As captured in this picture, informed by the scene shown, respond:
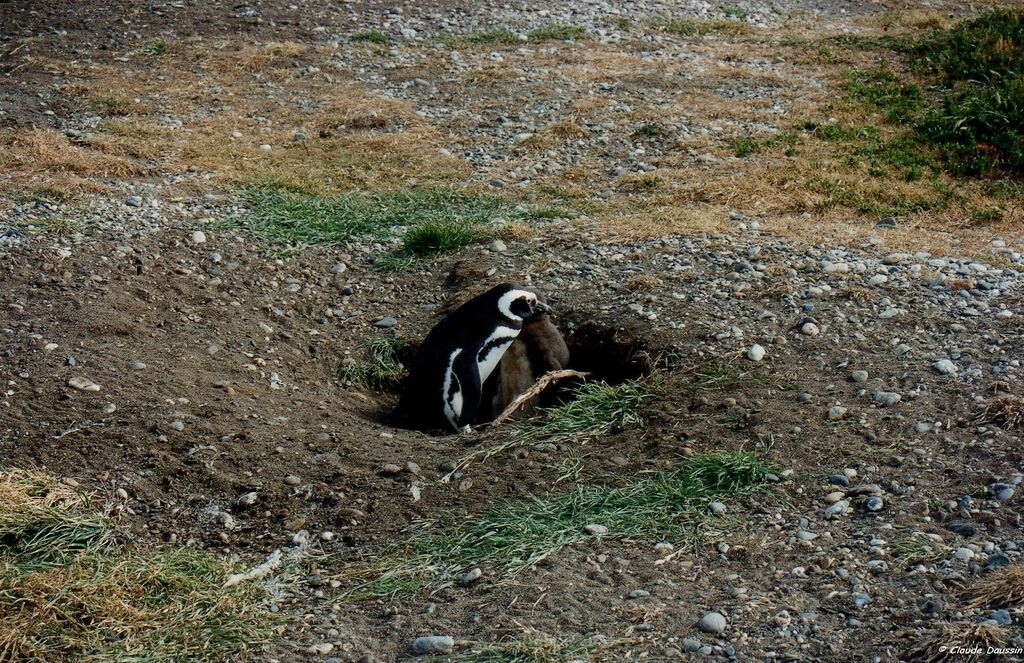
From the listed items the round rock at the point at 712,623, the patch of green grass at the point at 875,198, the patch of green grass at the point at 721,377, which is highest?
the patch of green grass at the point at 875,198

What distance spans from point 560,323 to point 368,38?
6.87 meters

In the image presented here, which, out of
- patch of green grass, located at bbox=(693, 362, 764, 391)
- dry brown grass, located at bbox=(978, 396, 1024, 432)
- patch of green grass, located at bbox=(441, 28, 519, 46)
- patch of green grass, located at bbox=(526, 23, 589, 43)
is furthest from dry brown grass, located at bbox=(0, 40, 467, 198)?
dry brown grass, located at bbox=(978, 396, 1024, 432)

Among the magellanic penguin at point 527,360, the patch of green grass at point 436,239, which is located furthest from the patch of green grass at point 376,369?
the patch of green grass at point 436,239

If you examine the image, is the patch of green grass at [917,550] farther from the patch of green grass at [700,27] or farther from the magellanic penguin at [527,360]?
the patch of green grass at [700,27]

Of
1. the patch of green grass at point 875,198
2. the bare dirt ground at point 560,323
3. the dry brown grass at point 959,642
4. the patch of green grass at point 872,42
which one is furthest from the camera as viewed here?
the patch of green grass at point 872,42

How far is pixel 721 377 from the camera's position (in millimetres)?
5301

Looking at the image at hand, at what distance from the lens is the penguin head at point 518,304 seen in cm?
587

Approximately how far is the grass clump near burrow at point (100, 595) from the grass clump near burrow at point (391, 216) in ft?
10.7

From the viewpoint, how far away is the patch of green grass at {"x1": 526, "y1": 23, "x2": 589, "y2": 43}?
485 inches

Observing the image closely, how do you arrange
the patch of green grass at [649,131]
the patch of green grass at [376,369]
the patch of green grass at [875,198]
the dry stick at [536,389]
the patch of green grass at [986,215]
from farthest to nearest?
the patch of green grass at [649,131] → the patch of green grass at [875,198] → the patch of green grass at [986,215] → the patch of green grass at [376,369] → the dry stick at [536,389]

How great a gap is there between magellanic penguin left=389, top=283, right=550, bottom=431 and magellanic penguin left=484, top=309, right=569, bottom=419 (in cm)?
21

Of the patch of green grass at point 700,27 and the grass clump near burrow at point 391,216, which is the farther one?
the patch of green grass at point 700,27

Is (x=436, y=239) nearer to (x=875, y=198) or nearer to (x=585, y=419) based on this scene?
(x=585, y=419)

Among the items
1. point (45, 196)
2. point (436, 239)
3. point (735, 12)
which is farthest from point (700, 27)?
point (45, 196)
